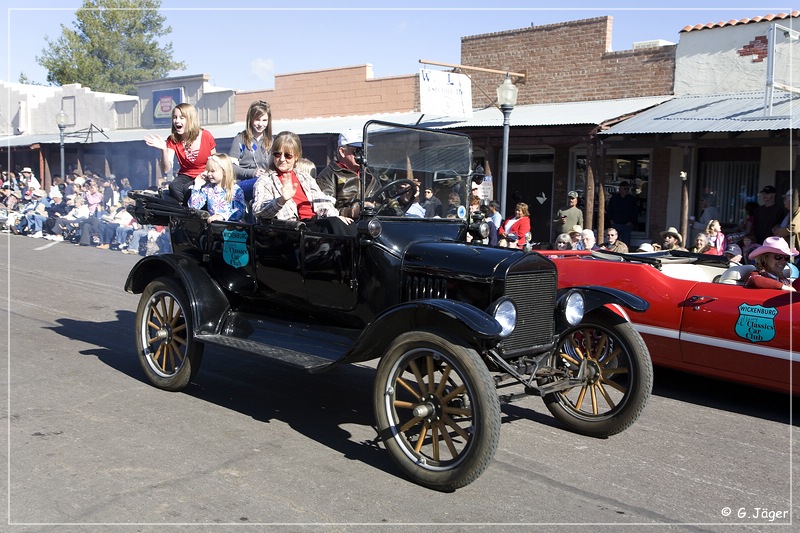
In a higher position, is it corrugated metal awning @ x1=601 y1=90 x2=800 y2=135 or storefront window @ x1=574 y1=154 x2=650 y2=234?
corrugated metal awning @ x1=601 y1=90 x2=800 y2=135

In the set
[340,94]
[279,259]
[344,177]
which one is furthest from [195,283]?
[340,94]

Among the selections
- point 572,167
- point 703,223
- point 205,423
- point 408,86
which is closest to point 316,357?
point 205,423

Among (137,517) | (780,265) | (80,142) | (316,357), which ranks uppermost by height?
(80,142)

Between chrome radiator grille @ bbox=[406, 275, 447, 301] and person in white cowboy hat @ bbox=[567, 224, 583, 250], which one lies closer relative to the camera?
chrome radiator grille @ bbox=[406, 275, 447, 301]

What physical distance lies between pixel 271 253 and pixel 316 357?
3.48 feet

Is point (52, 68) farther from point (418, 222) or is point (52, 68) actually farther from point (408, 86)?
point (418, 222)

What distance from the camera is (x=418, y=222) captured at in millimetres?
5301

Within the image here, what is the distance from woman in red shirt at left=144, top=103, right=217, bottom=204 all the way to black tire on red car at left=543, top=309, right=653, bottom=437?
133 inches

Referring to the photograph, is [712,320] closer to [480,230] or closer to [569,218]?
[480,230]

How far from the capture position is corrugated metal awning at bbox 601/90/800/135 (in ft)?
39.4

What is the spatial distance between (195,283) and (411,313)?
6.69 ft

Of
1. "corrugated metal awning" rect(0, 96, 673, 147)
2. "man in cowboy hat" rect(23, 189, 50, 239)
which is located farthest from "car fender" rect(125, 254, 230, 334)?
A: "man in cowboy hat" rect(23, 189, 50, 239)

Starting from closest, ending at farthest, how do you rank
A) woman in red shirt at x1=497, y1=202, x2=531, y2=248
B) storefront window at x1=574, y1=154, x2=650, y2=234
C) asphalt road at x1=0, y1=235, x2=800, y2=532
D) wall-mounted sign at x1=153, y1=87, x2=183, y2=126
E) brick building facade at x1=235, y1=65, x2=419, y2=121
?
asphalt road at x1=0, y1=235, x2=800, y2=532, woman in red shirt at x1=497, y1=202, x2=531, y2=248, storefront window at x1=574, y1=154, x2=650, y2=234, brick building facade at x1=235, y1=65, x2=419, y2=121, wall-mounted sign at x1=153, y1=87, x2=183, y2=126

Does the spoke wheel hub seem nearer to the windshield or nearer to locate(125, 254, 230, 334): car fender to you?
the windshield
